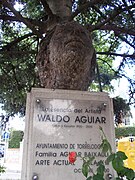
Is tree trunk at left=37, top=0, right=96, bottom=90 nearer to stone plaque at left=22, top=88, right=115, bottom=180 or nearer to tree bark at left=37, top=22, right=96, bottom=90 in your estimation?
tree bark at left=37, top=22, right=96, bottom=90

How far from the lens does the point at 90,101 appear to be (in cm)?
181

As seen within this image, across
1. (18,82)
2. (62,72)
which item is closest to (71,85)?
(62,72)

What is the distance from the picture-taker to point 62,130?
5.47 feet

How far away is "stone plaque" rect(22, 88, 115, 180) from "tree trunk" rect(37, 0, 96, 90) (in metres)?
0.18

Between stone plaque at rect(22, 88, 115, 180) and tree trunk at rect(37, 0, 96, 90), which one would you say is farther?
tree trunk at rect(37, 0, 96, 90)

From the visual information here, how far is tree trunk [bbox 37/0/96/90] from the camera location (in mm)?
1924

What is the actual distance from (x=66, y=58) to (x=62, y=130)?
618 mm

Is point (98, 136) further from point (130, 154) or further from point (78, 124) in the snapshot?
point (130, 154)

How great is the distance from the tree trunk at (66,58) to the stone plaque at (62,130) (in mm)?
178

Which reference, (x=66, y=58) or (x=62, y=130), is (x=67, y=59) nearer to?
(x=66, y=58)

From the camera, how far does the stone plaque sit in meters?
1.56

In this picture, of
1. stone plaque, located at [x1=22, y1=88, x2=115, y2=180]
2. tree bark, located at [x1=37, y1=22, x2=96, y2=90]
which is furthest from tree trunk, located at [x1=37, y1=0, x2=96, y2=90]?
stone plaque, located at [x1=22, y1=88, x2=115, y2=180]

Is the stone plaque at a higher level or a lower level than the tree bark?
lower

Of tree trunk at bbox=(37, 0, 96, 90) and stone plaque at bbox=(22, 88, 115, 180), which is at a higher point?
tree trunk at bbox=(37, 0, 96, 90)
